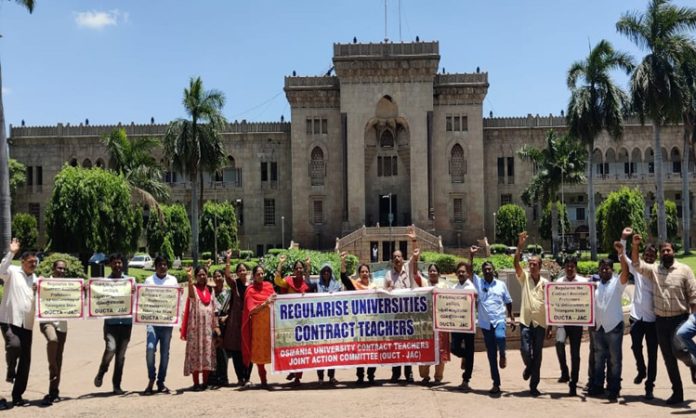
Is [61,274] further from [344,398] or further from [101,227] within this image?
[101,227]

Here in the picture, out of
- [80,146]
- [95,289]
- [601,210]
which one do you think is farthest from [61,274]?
[80,146]

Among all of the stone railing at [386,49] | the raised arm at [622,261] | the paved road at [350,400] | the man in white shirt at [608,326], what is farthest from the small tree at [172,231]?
the raised arm at [622,261]

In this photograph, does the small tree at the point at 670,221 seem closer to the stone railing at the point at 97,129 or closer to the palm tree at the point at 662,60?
the palm tree at the point at 662,60

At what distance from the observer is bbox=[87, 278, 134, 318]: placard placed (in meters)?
10.8

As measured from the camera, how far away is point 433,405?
30.7 feet

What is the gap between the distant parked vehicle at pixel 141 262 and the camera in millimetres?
47344

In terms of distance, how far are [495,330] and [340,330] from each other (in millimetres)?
2418

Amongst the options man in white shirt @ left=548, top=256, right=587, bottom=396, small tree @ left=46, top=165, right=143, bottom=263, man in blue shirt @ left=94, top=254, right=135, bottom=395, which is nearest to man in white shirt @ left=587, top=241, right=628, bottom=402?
man in white shirt @ left=548, top=256, right=587, bottom=396

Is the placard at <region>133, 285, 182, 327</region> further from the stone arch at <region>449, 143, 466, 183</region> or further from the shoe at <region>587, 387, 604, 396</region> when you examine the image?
the stone arch at <region>449, 143, 466, 183</region>

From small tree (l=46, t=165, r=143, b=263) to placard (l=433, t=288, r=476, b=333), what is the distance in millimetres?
23717

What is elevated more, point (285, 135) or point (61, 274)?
point (285, 135)

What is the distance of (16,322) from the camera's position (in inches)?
389

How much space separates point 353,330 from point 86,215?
2328cm

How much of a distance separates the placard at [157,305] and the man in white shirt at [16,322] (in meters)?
1.55
